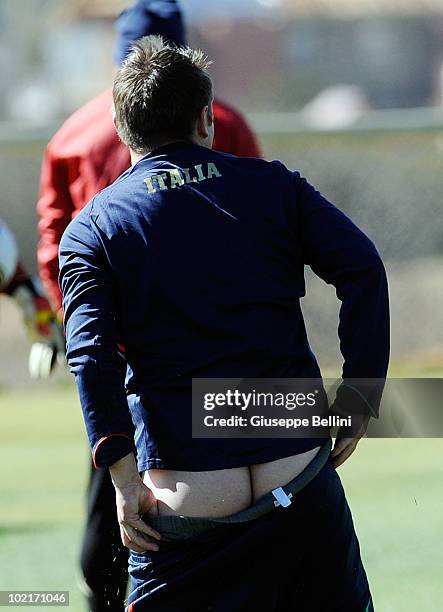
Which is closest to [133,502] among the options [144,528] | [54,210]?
[144,528]

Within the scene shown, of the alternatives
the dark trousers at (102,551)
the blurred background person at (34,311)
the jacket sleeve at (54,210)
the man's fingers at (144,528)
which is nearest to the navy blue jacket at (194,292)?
the man's fingers at (144,528)

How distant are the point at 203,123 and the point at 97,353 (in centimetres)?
58

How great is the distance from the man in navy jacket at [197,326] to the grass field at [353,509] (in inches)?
71.4

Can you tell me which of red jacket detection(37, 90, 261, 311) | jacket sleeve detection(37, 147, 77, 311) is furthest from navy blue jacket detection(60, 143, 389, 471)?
jacket sleeve detection(37, 147, 77, 311)

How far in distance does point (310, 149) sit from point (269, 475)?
7984 mm

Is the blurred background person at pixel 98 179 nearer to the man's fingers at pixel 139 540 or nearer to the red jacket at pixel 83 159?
the red jacket at pixel 83 159

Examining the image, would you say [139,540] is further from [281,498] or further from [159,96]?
[159,96]

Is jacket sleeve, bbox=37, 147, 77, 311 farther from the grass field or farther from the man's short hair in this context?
the man's short hair

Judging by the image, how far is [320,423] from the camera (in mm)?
3154

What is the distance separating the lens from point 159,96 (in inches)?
120

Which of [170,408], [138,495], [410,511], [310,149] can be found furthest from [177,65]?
[310,149]

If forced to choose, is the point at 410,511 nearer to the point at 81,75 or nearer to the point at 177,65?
the point at 177,65

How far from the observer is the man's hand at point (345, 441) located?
3152mm

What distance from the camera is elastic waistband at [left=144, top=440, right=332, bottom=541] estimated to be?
9.85ft
